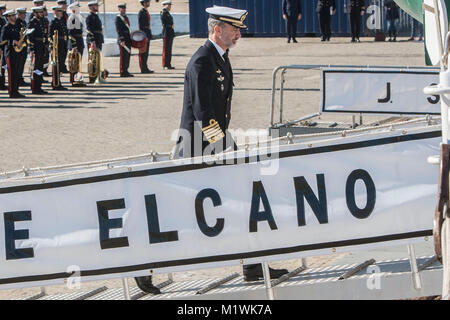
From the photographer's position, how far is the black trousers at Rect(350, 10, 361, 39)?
33469 mm

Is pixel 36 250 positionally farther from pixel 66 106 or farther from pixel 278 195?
pixel 66 106

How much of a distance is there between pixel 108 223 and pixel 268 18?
31.3 meters

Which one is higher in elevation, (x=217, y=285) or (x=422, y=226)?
(x=422, y=226)

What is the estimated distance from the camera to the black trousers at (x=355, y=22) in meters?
33.5

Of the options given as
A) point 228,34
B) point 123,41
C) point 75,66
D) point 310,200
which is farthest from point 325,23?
point 310,200

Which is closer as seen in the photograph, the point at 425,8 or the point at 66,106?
the point at 425,8

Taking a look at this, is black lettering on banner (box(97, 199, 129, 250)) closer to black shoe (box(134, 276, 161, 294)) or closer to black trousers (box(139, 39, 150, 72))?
black shoe (box(134, 276, 161, 294))

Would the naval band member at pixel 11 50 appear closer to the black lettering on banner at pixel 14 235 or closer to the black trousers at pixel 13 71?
the black trousers at pixel 13 71

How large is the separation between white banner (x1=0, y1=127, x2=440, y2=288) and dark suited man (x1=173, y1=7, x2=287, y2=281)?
1.15 meters

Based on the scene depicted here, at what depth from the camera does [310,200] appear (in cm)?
574

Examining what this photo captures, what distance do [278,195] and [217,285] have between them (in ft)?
3.42

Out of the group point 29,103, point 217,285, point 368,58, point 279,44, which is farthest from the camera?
point 279,44

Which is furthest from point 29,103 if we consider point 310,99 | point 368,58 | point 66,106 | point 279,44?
point 279,44

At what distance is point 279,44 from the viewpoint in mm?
33844
